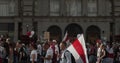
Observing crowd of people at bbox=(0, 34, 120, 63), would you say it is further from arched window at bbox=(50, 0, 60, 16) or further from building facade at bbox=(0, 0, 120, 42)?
arched window at bbox=(50, 0, 60, 16)

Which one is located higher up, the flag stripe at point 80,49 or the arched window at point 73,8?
the arched window at point 73,8

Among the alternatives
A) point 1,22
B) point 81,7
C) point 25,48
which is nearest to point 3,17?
point 1,22

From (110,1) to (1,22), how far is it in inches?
705

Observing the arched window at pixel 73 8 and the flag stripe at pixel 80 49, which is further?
the arched window at pixel 73 8

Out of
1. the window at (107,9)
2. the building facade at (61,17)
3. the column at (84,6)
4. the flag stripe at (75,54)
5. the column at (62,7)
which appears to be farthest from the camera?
the window at (107,9)

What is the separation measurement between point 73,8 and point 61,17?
2.54 m

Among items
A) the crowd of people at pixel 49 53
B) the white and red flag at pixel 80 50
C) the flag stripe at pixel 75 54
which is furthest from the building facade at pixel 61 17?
the white and red flag at pixel 80 50

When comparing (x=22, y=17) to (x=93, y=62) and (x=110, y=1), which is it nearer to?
(x=110, y=1)

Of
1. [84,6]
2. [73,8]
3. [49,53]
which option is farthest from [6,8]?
[49,53]

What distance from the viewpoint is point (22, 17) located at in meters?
63.0

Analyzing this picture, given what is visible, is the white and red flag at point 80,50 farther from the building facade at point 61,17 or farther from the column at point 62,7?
the column at point 62,7

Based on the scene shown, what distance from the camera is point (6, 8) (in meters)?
63.5

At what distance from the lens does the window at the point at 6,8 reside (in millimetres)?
63344

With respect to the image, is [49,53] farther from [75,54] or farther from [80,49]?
[80,49]
